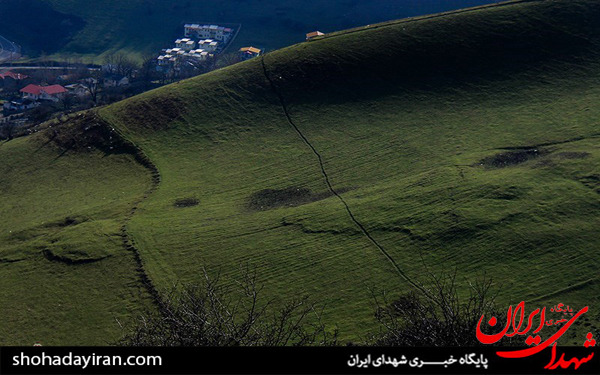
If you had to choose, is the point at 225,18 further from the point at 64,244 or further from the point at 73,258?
the point at 73,258

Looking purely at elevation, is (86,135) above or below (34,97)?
above

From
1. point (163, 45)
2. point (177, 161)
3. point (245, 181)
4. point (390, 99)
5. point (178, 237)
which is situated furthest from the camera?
point (163, 45)

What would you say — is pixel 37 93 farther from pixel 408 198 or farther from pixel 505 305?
pixel 505 305

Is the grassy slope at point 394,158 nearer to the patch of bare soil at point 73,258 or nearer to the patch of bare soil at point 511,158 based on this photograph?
the patch of bare soil at point 511,158

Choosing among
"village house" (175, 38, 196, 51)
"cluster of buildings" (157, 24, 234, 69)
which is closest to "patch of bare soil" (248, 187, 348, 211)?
"cluster of buildings" (157, 24, 234, 69)

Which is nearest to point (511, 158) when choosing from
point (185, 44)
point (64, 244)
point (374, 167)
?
point (374, 167)

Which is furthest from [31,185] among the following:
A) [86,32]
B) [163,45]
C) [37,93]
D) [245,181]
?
[86,32]

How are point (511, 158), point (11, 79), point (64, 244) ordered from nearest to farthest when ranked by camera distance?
point (64, 244), point (511, 158), point (11, 79)
